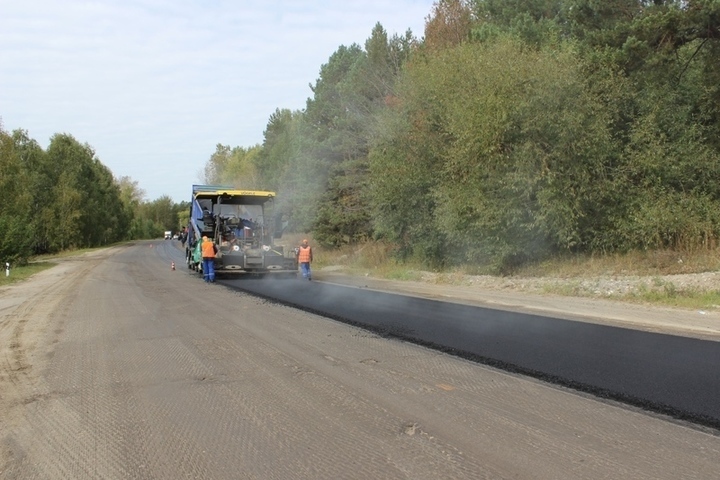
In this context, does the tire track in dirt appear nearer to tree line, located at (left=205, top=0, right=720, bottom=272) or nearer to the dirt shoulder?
the dirt shoulder

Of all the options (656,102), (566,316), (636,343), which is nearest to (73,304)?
(566,316)

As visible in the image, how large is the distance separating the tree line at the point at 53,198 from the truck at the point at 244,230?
46.2 ft

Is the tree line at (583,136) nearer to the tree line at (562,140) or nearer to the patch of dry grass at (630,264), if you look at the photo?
the tree line at (562,140)

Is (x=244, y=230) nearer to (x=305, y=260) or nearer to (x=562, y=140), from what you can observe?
(x=305, y=260)

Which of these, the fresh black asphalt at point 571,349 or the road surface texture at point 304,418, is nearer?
the road surface texture at point 304,418

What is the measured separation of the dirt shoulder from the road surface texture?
123 cm

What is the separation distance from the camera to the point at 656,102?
18219mm

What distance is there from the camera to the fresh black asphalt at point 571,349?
5742 mm

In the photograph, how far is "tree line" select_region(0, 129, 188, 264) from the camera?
3628 cm

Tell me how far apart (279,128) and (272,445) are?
69800 mm

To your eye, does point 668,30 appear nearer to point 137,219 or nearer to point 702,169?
point 702,169

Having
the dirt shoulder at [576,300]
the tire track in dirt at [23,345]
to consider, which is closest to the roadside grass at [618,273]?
the dirt shoulder at [576,300]

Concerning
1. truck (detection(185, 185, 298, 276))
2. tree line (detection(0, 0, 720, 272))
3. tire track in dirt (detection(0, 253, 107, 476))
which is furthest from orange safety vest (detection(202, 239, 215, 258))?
tree line (detection(0, 0, 720, 272))

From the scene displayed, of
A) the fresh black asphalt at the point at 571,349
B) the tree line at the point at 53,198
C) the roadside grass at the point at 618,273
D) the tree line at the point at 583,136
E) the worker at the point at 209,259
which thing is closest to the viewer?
the fresh black asphalt at the point at 571,349
